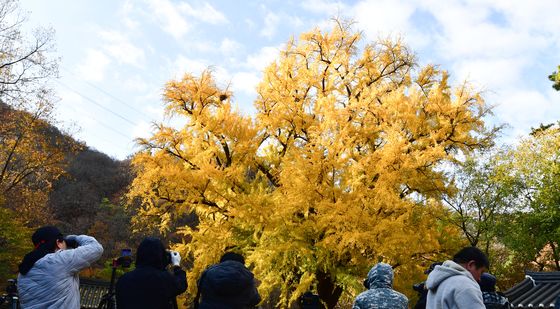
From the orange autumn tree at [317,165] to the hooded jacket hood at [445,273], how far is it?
8.29 m

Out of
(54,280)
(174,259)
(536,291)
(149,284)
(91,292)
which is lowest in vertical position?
(91,292)

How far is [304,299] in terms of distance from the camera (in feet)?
24.2

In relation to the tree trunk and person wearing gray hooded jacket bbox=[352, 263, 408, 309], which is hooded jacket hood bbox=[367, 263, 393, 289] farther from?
the tree trunk

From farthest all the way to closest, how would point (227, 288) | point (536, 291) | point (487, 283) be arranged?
point (536, 291) < point (487, 283) < point (227, 288)

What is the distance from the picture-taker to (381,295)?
3.62 metres

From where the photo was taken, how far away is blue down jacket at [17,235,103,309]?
153 inches

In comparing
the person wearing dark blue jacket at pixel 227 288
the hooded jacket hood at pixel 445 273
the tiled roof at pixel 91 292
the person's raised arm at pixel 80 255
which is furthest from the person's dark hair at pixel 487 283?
the tiled roof at pixel 91 292

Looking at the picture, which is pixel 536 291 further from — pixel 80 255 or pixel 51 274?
pixel 51 274

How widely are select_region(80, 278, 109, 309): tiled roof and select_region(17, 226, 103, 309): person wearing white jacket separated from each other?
12125 mm

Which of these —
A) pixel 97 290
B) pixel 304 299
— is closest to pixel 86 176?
pixel 97 290

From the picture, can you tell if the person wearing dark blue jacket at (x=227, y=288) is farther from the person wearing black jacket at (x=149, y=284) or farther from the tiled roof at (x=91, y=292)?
the tiled roof at (x=91, y=292)

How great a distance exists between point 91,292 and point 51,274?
1268 cm

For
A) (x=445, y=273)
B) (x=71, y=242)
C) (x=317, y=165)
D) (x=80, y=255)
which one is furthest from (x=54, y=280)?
(x=317, y=165)

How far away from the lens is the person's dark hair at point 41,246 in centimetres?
394
